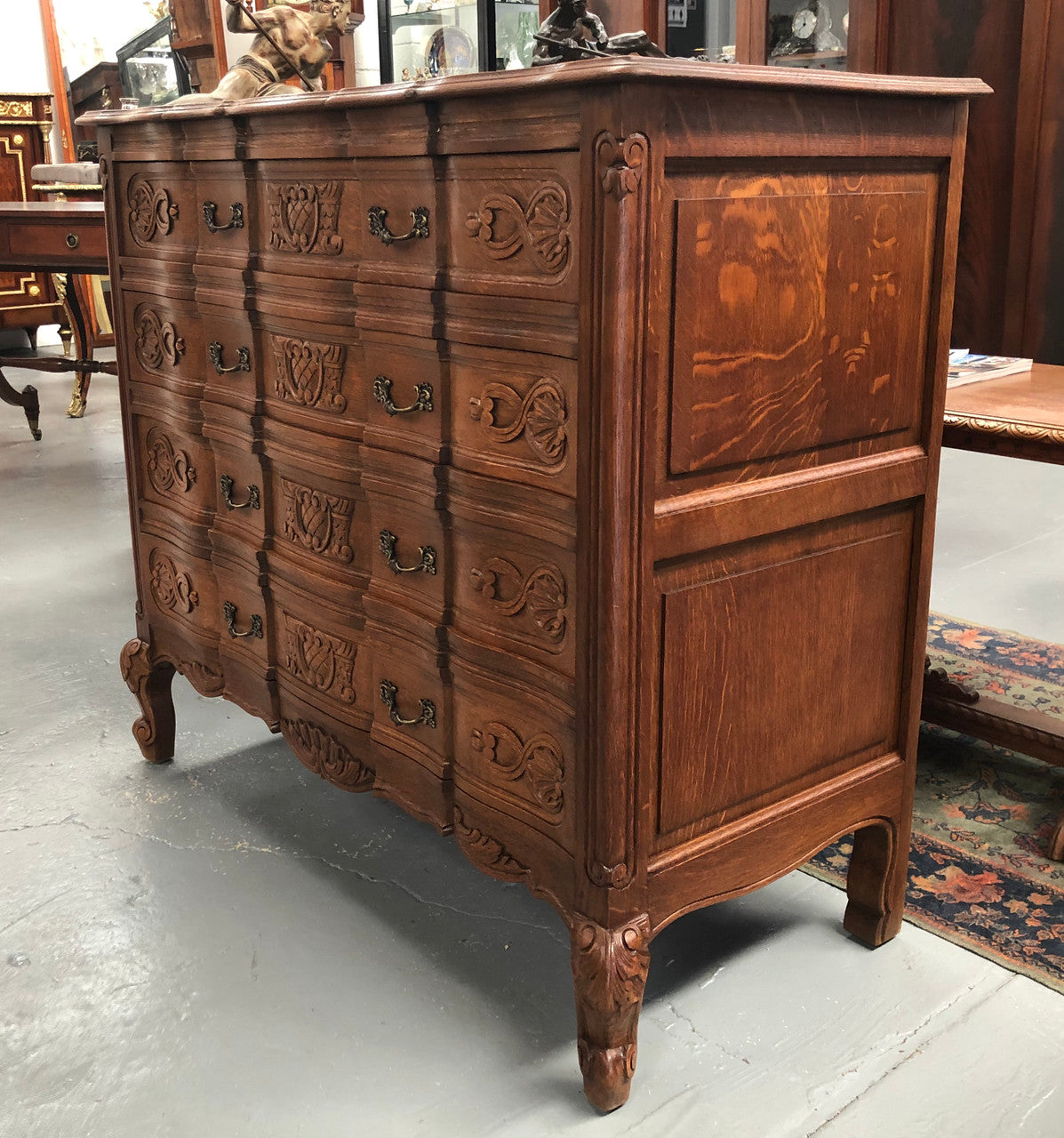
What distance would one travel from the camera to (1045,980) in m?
1.94

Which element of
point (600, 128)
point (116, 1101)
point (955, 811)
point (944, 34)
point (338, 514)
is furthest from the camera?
point (944, 34)

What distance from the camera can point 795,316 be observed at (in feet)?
5.32

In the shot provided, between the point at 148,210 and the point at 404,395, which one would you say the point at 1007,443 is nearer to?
the point at 404,395

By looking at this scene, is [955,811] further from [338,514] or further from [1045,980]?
[338,514]

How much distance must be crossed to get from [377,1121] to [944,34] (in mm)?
3025

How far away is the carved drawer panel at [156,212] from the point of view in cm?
228

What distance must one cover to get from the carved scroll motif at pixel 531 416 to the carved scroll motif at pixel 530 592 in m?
0.16

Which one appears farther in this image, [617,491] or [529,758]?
[529,758]

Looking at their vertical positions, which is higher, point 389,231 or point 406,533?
point 389,231

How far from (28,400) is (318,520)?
4.26 m

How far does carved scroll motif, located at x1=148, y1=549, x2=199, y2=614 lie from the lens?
8.38 feet

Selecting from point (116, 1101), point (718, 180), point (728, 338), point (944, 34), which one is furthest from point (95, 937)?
point (944, 34)

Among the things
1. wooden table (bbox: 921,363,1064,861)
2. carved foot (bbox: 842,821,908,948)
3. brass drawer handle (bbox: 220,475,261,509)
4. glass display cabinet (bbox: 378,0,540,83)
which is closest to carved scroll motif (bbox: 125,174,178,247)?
brass drawer handle (bbox: 220,475,261,509)

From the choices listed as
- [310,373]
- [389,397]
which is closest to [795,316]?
[389,397]
